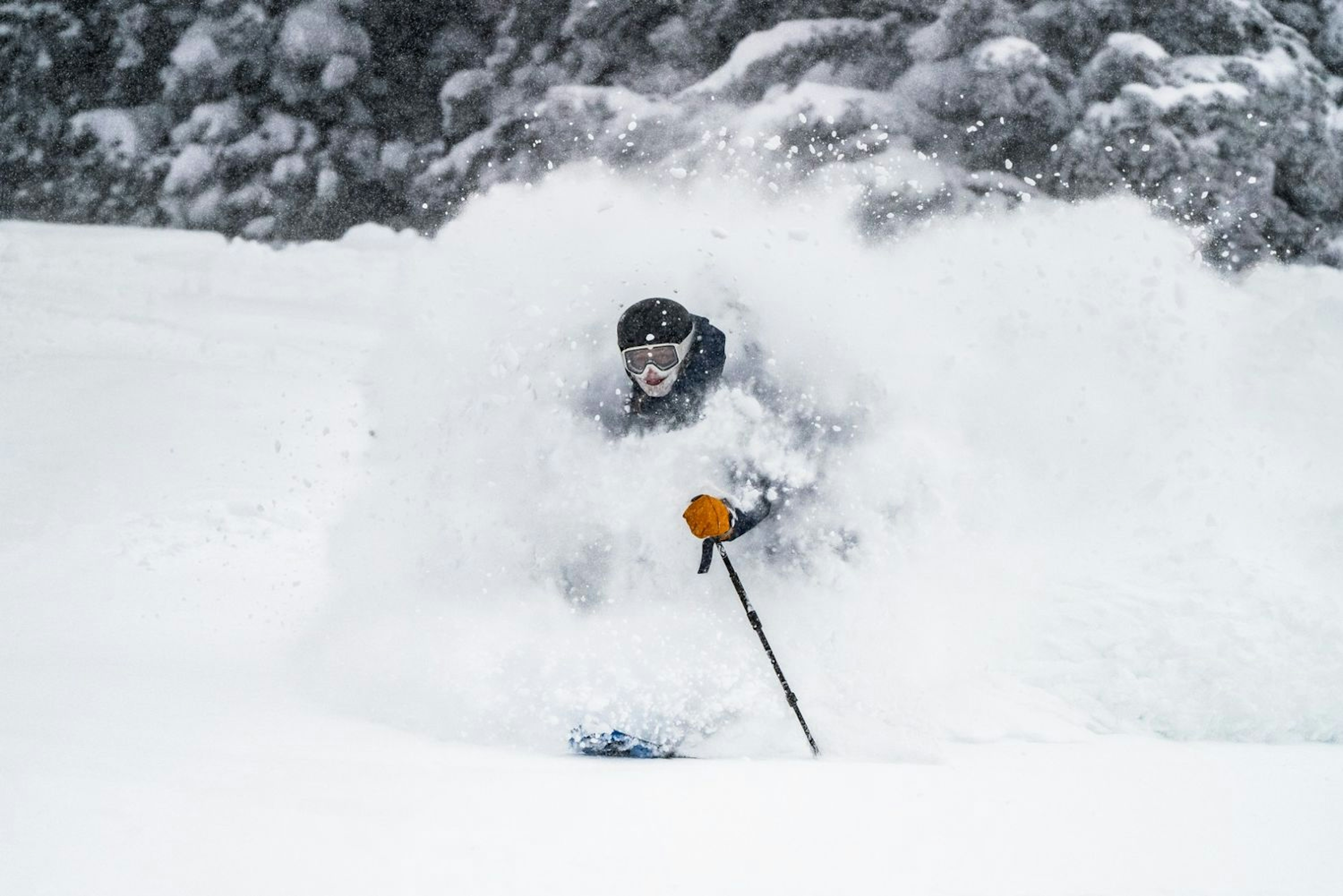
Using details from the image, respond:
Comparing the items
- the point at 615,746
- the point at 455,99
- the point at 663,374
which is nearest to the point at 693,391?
the point at 663,374

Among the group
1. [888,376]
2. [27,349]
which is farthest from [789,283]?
[27,349]

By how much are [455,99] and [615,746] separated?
58.5ft

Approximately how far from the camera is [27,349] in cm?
1047

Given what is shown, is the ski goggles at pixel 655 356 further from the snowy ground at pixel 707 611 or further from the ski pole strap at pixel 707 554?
the ski pole strap at pixel 707 554

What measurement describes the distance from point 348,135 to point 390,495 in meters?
15.9

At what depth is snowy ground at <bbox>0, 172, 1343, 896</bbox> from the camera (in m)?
1.81

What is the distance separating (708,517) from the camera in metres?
3.11

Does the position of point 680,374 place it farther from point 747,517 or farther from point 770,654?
point 770,654

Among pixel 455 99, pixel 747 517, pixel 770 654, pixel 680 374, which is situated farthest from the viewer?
pixel 455 99

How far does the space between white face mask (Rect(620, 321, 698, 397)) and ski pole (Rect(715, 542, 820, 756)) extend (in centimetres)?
65

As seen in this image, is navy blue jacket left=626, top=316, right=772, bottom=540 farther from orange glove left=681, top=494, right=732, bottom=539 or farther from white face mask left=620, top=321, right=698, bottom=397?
orange glove left=681, top=494, right=732, bottom=539

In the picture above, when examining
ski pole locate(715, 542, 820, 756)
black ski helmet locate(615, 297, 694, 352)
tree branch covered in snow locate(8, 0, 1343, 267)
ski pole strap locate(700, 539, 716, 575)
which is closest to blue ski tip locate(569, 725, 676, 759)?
ski pole locate(715, 542, 820, 756)

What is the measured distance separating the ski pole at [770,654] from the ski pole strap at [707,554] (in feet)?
0.09

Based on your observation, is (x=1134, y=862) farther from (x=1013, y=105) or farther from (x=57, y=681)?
(x=1013, y=105)
